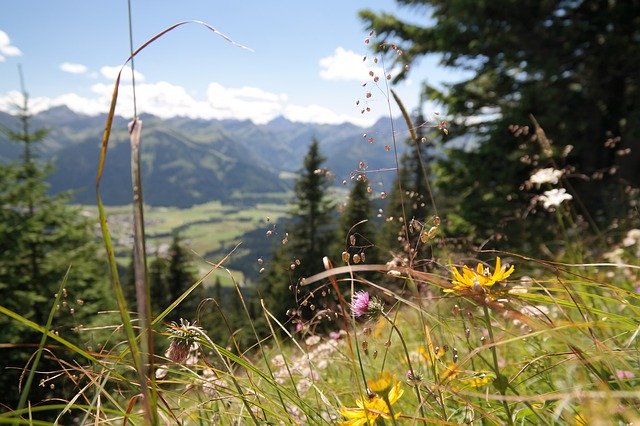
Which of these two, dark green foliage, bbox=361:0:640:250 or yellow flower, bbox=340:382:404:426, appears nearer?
yellow flower, bbox=340:382:404:426

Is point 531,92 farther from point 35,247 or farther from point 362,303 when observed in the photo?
point 35,247

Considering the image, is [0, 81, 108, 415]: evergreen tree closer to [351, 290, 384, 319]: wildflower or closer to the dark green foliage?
the dark green foliage

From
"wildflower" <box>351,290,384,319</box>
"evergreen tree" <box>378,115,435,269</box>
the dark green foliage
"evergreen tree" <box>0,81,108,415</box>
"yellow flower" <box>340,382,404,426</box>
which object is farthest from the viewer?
"evergreen tree" <box>0,81,108,415</box>

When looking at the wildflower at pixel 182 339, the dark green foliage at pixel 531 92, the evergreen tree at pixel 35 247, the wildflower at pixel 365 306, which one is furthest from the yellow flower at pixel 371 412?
the evergreen tree at pixel 35 247

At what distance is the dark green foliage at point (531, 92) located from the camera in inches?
377

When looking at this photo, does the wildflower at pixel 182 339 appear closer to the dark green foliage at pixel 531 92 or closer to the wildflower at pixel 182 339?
the wildflower at pixel 182 339

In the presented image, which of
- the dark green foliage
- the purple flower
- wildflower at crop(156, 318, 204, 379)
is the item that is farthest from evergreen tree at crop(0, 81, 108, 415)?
the purple flower

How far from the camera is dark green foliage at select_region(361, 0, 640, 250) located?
377 inches

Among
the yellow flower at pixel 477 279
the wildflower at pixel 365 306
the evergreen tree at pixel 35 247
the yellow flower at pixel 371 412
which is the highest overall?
the yellow flower at pixel 477 279

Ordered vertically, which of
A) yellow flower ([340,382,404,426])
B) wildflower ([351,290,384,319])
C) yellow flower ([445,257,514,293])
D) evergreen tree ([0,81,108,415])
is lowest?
evergreen tree ([0,81,108,415])

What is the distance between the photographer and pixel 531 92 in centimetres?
960

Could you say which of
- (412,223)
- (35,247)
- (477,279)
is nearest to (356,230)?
(412,223)

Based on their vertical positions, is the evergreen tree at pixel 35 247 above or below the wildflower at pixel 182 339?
below

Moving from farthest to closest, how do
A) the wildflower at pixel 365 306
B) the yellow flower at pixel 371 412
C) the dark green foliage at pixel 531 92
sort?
the dark green foliage at pixel 531 92 → the wildflower at pixel 365 306 → the yellow flower at pixel 371 412
